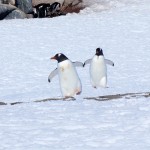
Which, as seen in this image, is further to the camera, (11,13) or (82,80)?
(11,13)

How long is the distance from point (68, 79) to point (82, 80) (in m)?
3.03

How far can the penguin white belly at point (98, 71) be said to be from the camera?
9.45 m

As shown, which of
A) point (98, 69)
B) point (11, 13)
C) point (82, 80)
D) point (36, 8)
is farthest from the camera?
point (36, 8)

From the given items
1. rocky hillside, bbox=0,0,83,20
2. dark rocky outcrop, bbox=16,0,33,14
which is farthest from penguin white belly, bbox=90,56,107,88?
dark rocky outcrop, bbox=16,0,33,14

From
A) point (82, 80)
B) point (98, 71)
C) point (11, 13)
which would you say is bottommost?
point (82, 80)

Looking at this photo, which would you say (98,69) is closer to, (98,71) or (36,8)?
(98,71)

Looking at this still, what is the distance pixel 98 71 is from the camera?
9539mm

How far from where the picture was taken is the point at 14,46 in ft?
55.8

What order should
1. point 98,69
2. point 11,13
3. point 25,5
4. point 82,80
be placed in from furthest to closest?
point 25,5
point 11,13
point 82,80
point 98,69

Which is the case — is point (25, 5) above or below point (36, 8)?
above

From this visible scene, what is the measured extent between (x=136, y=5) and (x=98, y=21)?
329 cm

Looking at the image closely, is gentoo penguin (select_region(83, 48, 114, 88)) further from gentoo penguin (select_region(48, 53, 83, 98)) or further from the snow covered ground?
gentoo penguin (select_region(48, 53, 83, 98))

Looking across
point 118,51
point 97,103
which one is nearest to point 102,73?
point 97,103

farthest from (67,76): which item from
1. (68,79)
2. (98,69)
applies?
(98,69)
